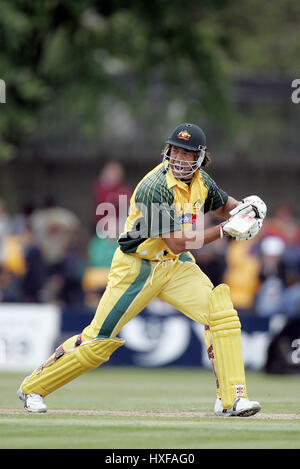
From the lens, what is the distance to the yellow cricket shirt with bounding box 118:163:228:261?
7.59 m

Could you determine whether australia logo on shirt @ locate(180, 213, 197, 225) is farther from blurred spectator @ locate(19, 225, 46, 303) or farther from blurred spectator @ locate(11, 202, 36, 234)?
blurred spectator @ locate(11, 202, 36, 234)

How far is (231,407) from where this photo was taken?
7699mm

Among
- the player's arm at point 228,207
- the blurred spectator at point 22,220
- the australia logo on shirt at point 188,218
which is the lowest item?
the australia logo on shirt at point 188,218

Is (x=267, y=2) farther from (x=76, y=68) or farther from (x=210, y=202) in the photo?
(x=210, y=202)

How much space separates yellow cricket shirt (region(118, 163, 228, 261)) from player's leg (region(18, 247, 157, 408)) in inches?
6.2

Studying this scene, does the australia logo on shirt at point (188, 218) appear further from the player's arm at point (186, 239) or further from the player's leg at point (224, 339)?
the player's leg at point (224, 339)

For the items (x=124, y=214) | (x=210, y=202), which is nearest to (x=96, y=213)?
(x=124, y=214)

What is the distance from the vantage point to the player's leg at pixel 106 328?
25.4 ft

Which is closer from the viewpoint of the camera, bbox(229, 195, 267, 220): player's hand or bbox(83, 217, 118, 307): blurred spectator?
bbox(229, 195, 267, 220): player's hand

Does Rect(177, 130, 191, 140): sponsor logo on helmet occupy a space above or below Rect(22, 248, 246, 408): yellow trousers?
above

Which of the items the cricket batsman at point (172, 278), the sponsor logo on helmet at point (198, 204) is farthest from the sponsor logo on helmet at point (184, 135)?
the sponsor logo on helmet at point (198, 204)

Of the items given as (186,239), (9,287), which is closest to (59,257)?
(9,287)

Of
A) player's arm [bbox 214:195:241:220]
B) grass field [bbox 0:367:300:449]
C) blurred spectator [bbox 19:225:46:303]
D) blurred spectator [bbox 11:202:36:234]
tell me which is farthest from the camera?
blurred spectator [bbox 11:202:36:234]

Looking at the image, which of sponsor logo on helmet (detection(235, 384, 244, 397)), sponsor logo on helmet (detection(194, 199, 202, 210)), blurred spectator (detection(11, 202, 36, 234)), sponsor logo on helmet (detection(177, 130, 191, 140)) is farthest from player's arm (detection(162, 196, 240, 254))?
blurred spectator (detection(11, 202, 36, 234))
